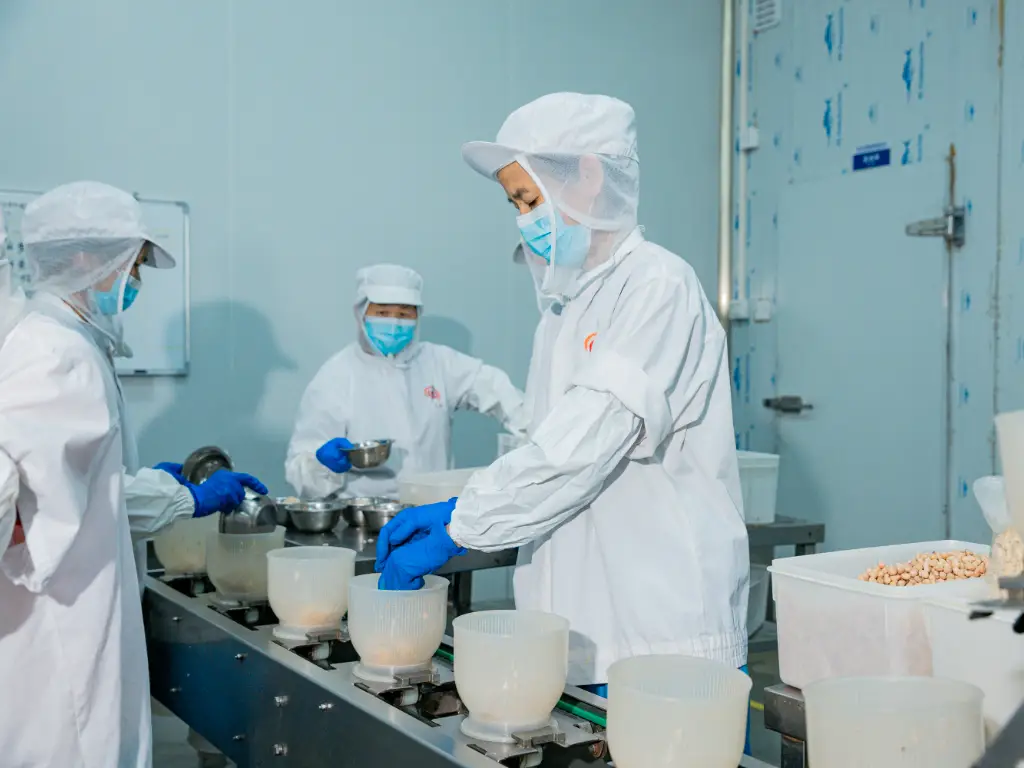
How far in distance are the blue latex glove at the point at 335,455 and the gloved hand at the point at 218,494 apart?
2.81 feet

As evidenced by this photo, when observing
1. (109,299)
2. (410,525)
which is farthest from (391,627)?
(109,299)

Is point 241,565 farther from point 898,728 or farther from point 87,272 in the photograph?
point 898,728

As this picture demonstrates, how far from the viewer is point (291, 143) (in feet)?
12.7

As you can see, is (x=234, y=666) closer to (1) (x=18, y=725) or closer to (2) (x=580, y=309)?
(1) (x=18, y=725)

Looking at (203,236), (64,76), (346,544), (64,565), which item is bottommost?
(346,544)

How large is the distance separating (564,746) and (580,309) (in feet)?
2.45

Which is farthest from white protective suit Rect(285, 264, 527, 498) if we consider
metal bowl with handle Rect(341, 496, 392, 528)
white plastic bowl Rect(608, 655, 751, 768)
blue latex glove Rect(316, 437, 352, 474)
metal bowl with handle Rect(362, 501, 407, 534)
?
white plastic bowl Rect(608, 655, 751, 768)

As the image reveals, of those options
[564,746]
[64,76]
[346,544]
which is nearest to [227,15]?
[64,76]

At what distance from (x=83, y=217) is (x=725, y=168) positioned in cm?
353

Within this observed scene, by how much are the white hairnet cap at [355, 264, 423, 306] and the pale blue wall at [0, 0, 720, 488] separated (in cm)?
65

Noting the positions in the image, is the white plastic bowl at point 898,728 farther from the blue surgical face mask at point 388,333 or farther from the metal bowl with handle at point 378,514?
the blue surgical face mask at point 388,333

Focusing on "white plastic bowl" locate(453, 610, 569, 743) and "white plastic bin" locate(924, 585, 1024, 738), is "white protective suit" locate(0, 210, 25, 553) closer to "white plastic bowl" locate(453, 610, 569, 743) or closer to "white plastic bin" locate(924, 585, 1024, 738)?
"white plastic bowl" locate(453, 610, 569, 743)

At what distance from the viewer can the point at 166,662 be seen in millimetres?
1908

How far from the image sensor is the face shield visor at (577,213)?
62.4 inches
